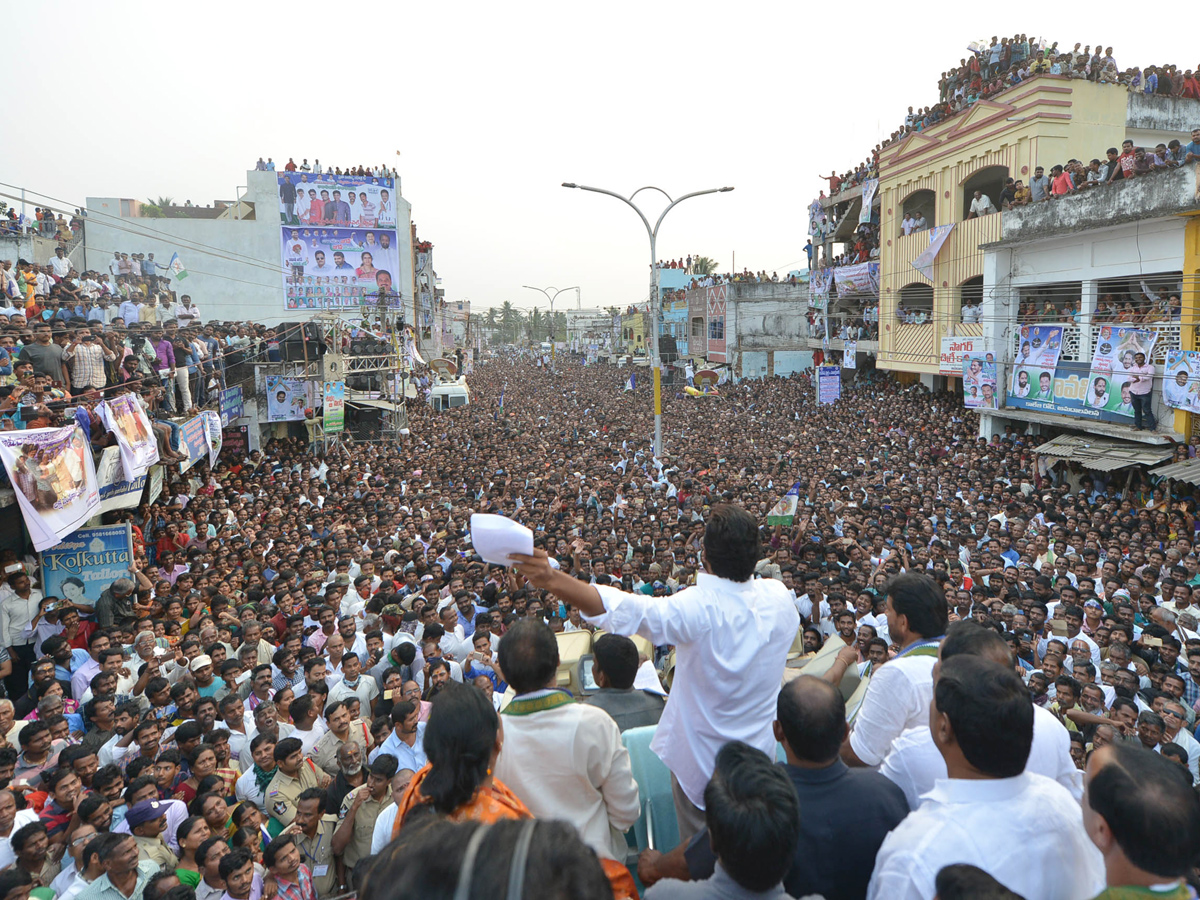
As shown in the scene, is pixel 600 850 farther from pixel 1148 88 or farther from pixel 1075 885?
pixel 1148 88

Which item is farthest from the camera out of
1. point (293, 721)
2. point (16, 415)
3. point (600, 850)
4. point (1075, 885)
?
point (16, 415)

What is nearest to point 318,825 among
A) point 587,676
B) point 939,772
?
point 587,676

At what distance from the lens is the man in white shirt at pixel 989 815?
6.31ft

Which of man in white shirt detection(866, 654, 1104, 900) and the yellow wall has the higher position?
the yellow wall

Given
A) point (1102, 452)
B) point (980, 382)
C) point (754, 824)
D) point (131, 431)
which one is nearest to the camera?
point (754, 824)

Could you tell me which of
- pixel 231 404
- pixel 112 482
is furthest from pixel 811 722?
pixel 231 404

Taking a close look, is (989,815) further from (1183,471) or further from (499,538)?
(1183,471)

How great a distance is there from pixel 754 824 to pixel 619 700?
1255 mm

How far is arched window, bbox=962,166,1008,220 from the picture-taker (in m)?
21.0

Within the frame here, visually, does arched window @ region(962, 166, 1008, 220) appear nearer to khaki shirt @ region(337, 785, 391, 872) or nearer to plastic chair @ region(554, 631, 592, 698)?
plastic chair @ region(554, 631, 592, 698)

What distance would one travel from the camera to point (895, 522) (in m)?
11.2

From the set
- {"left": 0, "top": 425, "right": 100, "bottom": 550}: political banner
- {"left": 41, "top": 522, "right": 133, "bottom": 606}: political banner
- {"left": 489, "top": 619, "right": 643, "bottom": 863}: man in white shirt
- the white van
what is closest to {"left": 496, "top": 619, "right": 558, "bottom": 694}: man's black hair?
{"left": 489, "top": 619, "right": 643, "bottom": 863}: man in white shirt

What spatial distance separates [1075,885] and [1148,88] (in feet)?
74.5

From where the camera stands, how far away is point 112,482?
904 cm
